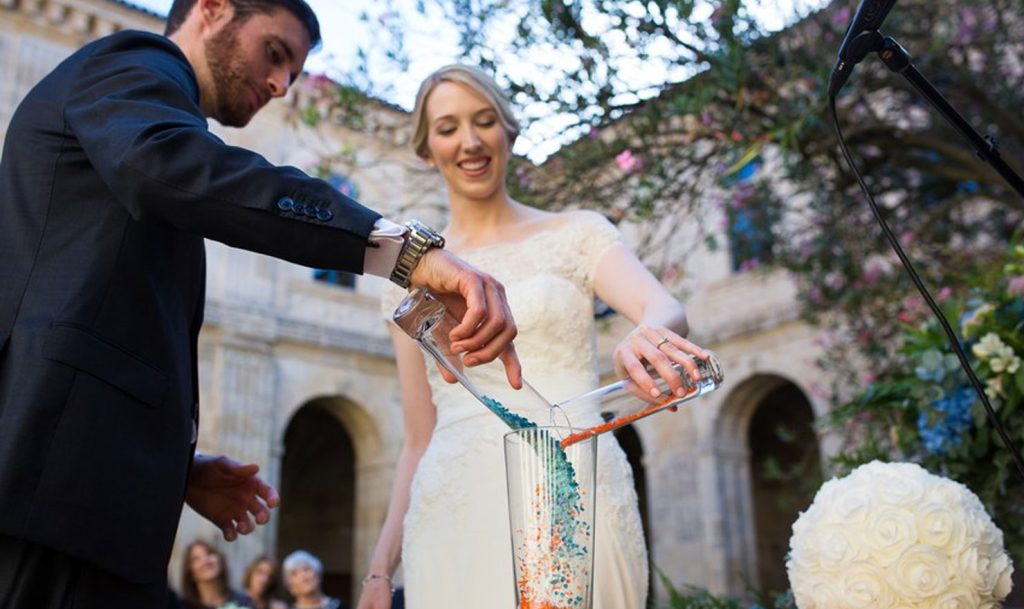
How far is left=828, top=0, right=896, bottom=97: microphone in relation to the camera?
164 cm

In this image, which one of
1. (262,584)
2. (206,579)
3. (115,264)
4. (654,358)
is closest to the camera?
(654,358)

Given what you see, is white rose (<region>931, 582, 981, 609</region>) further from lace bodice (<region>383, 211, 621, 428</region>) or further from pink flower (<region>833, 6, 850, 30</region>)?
pink flower (<region>833, 6, 850, 30</region>)

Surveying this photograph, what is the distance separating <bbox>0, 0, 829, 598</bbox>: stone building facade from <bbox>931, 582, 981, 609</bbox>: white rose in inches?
456

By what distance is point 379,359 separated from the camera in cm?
1565

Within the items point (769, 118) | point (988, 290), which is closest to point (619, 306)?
point (988, 290)

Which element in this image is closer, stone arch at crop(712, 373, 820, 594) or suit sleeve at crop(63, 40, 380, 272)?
suit sleeve at crop(63, 40, 380, 272)

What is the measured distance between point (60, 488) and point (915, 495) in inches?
57.2

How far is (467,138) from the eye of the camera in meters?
2.27

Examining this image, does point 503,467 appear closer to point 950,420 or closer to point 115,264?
point 115,264

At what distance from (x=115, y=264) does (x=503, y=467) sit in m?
0.92

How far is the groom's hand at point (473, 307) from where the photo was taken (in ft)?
3.84

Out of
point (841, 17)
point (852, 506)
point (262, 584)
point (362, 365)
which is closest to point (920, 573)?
point (852, 506)

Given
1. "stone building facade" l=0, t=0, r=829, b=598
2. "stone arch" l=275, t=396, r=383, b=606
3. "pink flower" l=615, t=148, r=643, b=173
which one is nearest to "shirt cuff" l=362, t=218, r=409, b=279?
"pink flower" l=615, t=148, r=643, b=173

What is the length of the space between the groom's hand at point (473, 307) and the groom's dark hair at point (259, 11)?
0.90 meters
